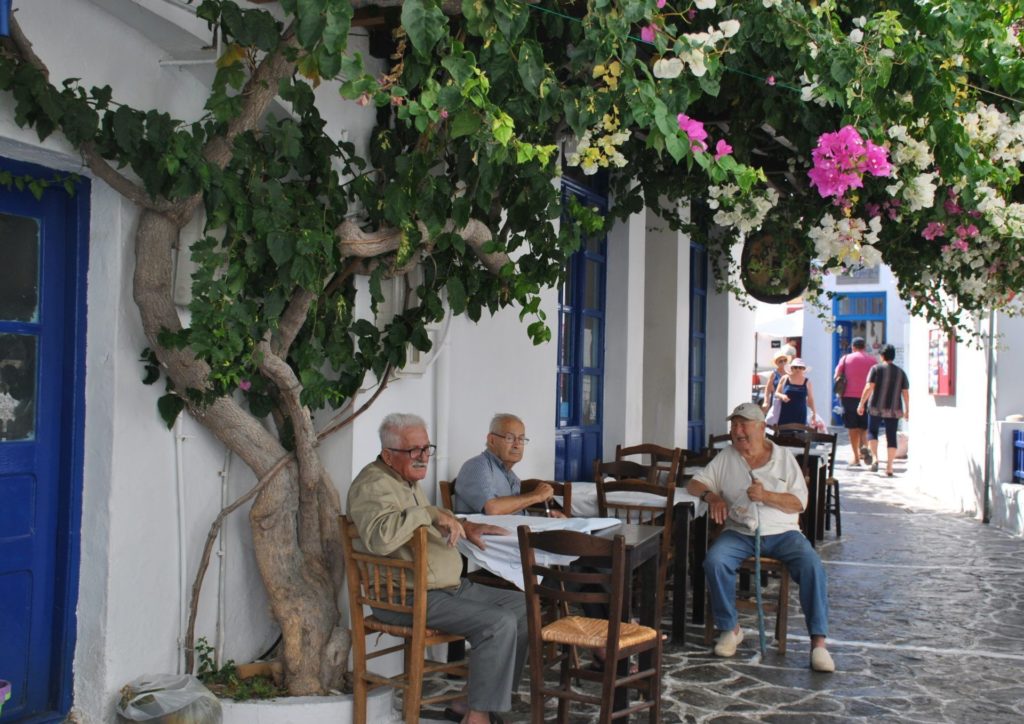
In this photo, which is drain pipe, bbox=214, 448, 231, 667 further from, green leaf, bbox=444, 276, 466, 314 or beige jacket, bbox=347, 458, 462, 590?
green leaf, bbox=444, 276, 466, 314

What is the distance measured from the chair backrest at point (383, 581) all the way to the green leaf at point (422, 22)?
6.82 feet

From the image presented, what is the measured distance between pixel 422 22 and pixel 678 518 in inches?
168

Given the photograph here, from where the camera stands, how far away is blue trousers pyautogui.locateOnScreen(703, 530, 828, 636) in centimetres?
626

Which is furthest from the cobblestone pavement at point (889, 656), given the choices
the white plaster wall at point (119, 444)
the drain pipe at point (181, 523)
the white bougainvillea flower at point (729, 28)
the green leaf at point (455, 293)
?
the white bougainvillea flower at point (729, 28)

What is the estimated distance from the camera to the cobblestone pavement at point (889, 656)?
543 centimetres

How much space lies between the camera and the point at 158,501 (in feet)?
15.1

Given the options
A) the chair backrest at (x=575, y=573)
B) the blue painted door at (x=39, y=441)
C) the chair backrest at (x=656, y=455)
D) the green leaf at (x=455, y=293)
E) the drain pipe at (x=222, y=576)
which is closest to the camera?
the blue painted door at (x=39, y=441)

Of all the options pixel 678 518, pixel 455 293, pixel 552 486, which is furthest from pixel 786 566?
pixel 455 293

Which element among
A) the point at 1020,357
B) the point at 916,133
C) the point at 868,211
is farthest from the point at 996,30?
the point at 1020,357

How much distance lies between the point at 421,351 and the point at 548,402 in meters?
1.87

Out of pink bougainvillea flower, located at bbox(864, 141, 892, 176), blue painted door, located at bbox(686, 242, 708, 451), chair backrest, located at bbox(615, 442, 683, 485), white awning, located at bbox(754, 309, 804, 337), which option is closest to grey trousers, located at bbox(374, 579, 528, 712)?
pink bougainvillea flower, located at bbox(864, 141, 892, 176)

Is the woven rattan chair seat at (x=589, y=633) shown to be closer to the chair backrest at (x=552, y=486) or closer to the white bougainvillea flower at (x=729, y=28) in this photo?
the chair backrest at (x=552, y=486)

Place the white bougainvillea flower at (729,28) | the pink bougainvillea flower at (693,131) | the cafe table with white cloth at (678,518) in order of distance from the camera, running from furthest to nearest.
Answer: the cafe table with white cloth at (678,518) < the pink bougainvillea flower at (693,131) < the white bougainvillea flower at (729,28)

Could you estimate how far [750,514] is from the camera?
6543mm
